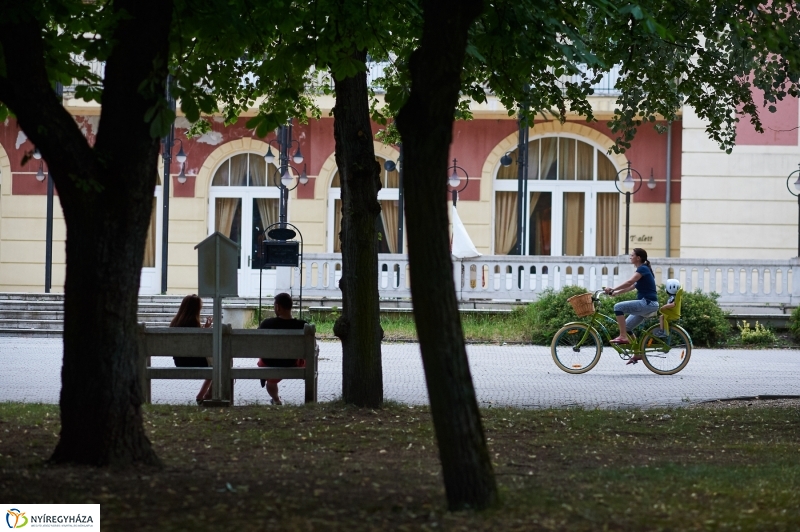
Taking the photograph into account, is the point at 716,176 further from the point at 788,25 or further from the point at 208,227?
the point at 788,25

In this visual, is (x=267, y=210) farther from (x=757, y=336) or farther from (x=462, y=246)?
(x=757, y=336)

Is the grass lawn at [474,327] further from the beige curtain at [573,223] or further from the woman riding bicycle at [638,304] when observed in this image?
the beige curtain at [573,223]

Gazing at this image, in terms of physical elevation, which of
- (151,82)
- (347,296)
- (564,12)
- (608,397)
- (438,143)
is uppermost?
(564,12)

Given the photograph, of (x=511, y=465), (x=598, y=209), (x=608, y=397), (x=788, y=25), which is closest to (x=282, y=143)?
(x=598, y=209)

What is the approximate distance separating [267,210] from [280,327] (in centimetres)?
1961

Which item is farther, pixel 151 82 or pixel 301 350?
pixel 301 350

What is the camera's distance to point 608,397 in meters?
13.5

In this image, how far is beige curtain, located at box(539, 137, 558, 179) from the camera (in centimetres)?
3080

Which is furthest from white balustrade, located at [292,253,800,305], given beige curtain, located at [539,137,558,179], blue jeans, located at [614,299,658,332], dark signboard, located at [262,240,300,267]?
blue jeans, located at [614,299,658,332]

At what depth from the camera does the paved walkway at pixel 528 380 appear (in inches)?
519

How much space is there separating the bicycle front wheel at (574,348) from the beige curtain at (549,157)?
14.7m

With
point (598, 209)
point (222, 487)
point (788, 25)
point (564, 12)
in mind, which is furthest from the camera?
point (598, 209)

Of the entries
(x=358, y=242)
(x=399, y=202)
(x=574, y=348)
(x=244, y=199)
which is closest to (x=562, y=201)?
(x=399, y=202)

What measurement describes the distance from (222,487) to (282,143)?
22967 mm
